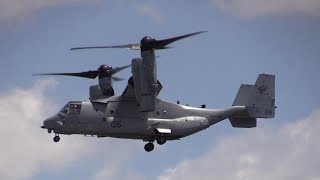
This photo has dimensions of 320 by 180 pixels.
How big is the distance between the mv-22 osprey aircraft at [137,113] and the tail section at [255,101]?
3.82 ft

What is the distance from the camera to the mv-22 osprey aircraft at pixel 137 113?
172ft

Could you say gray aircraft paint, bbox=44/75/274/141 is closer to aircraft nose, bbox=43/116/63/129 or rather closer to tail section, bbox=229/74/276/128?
aircraft nose, bbox=43/116/63/129

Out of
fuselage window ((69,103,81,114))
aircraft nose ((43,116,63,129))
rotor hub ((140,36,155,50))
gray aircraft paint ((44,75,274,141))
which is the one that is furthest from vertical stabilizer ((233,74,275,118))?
aircraft nose ((43,116,63,129))

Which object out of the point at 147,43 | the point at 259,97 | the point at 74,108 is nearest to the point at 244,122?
the point at 259,97

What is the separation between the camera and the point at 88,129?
178 feet

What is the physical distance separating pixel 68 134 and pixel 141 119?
519cm

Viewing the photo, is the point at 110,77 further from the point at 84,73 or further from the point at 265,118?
the point at 265,118

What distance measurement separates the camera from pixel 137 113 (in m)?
55.4

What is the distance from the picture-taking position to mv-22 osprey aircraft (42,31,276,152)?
52438mm

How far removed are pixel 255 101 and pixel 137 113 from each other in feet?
34.4

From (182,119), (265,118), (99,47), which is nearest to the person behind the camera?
(99,47)

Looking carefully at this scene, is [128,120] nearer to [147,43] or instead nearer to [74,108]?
[74,108]

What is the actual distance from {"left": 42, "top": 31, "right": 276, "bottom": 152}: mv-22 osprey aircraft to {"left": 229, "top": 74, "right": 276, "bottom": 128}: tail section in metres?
1.16

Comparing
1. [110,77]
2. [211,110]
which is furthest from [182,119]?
[110,77]
